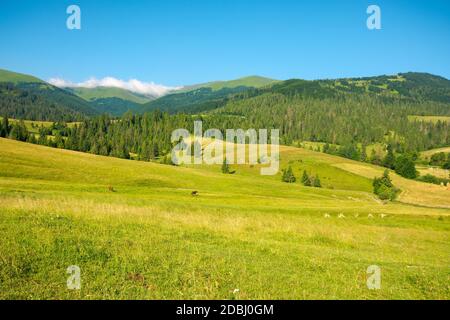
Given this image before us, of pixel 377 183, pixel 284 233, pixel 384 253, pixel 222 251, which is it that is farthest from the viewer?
pixel 377 183

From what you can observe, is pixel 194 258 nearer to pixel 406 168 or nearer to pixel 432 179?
pixel 406 168

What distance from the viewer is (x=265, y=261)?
16688 millimetres

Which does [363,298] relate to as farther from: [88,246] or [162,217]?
[162,217]
